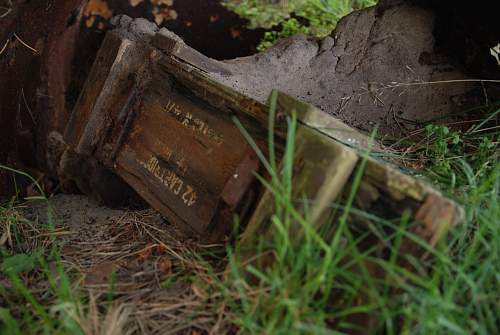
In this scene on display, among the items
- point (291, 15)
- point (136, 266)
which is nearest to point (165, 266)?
point (136, 266)

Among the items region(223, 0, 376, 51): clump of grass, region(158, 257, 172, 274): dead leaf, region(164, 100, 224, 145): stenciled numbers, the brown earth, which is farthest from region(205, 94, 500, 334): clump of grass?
region(223, 0, 376, 51): clump of grass

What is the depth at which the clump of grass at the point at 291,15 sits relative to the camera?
372 centimetres

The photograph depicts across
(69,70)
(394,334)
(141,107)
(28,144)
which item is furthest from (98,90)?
(394,334)

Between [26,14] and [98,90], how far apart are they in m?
0.56

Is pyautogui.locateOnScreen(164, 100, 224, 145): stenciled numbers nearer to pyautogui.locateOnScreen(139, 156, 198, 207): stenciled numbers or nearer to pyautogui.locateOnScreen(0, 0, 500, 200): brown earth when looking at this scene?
pyautogui.locateOnScreen(139, 156, 198, 207): stenciled numbers

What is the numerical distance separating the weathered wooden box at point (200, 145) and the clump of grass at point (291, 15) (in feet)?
3.42

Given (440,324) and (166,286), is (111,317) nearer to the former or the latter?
(166,286)

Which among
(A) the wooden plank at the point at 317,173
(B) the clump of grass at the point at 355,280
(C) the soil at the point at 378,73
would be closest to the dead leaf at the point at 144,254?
(B) the clump of grass at the point at 355,280

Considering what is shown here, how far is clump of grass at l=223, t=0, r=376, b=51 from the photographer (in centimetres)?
372

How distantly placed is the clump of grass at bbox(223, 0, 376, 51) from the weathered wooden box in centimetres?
104

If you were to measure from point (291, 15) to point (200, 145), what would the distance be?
6.90 feet

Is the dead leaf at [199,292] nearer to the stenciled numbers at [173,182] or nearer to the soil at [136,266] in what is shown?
the soil at [136,266]

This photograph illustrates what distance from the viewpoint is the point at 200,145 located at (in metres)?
2.22

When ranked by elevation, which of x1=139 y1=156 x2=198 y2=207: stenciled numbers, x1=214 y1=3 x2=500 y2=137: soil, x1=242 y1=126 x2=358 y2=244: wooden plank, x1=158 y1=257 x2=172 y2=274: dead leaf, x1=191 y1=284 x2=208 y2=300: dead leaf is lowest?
x1=158 y1=257 x2=172 y2=274: dead leaf
